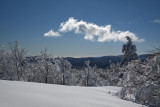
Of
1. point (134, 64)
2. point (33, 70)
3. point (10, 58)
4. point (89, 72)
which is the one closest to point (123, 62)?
point (89, 72)

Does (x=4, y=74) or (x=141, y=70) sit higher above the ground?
(x=141, y=70)

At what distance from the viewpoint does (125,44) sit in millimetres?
32844

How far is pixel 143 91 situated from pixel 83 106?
291 centimetres

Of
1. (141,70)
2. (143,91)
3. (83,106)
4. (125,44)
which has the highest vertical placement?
(125,44)

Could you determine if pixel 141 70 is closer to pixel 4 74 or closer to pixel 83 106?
pixel 83 106

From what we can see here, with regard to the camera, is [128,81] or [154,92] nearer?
[154,92]

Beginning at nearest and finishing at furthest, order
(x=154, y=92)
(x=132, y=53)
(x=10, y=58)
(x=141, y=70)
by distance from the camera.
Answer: (x=154, y=92), (x=141, y=70), (x=10, y=58), (x=132, y=53)

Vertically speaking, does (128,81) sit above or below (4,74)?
above

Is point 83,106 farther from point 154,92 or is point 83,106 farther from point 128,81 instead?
point 128,81

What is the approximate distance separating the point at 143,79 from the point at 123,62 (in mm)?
28877

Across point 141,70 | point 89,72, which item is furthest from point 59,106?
point 89,72

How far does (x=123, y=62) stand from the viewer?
3250 centimetres

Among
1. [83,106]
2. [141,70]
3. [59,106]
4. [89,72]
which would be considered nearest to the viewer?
[59,106]

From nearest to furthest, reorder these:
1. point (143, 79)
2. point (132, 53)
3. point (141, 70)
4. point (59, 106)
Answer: point (59, 106) → point (143, 79) → point (141, 70) → point (132, 53)
